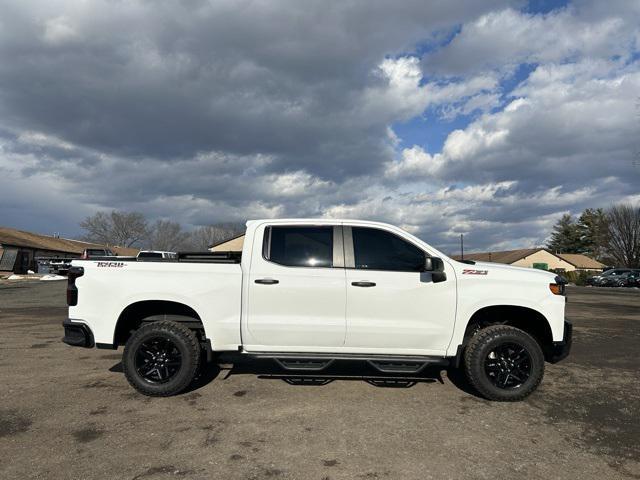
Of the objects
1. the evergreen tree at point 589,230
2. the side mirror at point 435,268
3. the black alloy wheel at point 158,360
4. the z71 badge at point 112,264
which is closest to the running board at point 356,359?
the side mirror at point 435,268

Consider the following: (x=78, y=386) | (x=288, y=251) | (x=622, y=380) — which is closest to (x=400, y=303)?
(x=288, y=251)

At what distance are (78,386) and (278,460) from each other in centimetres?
318

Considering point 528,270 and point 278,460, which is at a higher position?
point 528,270

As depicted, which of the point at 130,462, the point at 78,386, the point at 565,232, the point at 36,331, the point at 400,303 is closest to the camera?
the point at 130,462

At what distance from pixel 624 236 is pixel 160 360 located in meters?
73.9

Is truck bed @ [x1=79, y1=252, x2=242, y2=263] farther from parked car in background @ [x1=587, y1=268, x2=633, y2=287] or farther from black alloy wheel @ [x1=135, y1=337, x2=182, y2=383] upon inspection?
parked car in background @ [x1=587, y1=268, x2=633, y2=287]

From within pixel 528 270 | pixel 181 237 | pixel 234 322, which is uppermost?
pixel 181 237

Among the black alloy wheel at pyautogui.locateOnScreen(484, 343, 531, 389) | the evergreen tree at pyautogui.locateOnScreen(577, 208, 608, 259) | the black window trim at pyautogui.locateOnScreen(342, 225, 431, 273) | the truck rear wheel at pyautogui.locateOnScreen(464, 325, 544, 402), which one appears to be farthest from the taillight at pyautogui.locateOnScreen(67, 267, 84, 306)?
the evergreen tree at pyautogui.locateOnScreen(577, 208, 608, 259)

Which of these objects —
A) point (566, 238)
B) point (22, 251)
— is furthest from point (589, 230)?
point (22, 251)

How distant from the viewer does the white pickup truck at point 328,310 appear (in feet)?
15.5

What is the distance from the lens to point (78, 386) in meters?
5.23

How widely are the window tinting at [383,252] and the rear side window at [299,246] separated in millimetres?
328

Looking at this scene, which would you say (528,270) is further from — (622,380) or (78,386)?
(78,386)

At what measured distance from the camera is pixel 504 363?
15.8ft
